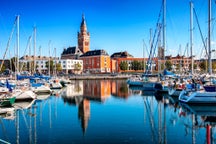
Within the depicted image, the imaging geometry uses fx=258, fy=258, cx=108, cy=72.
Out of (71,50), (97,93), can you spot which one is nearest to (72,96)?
(97,93)

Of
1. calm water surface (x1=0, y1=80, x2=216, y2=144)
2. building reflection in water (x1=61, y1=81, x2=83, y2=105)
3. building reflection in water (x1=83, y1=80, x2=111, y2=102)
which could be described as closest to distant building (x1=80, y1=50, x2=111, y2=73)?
building reflection in water (x1=83, y1=80, x2=111, y2=102)

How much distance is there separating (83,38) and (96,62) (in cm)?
3665

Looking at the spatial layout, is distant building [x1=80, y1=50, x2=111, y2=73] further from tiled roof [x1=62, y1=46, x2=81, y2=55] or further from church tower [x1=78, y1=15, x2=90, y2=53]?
church tower [x1=78, y1=15, x2=90, y2=53]

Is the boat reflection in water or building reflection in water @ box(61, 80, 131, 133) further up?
the boat reflection in water

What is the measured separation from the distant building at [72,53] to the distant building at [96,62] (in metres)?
8.82

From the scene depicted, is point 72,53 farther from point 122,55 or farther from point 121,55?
point 122,55

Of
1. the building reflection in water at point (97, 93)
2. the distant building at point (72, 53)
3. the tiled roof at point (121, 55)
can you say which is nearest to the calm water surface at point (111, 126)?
the building reflection in water at point (97, 93)

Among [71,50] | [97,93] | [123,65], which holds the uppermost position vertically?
[71,50]

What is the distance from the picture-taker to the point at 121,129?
63.1 feet

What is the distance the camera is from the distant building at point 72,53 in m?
Answer: 159

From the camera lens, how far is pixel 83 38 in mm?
173125

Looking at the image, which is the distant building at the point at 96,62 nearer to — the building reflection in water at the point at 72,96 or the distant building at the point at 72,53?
the distant building at the point at 72,53

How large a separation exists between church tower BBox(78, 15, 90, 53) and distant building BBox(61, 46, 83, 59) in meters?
9.42

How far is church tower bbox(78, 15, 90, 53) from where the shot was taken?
173m
